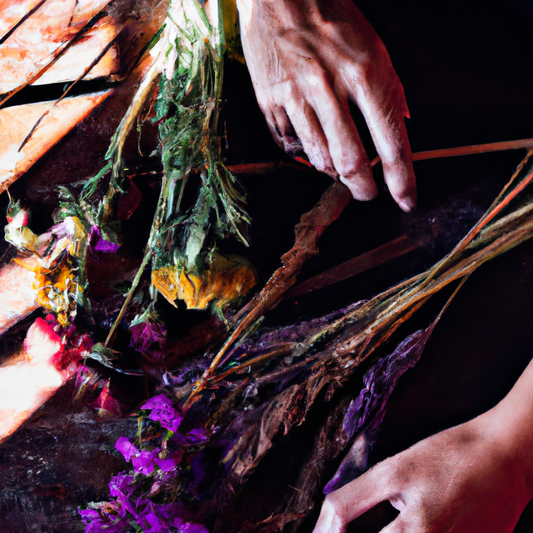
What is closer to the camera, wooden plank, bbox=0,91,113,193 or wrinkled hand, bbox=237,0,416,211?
wrinkled hand, bbox=237,0,416,211

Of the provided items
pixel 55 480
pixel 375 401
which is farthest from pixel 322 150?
pixel 55 480

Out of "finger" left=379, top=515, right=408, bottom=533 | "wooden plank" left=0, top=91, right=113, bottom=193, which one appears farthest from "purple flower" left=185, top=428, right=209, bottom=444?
"wooden plank" left=0, top=91, right=113, bottom=193

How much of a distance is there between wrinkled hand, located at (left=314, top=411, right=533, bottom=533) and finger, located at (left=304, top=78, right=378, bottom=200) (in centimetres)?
51

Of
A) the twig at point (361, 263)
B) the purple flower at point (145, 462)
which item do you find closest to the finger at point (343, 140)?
the twig at point (361, 263)

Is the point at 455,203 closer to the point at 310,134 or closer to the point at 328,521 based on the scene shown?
the point at 310,134

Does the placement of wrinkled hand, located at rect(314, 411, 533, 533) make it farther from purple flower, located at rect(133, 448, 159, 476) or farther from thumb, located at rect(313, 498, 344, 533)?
purple flower, located at rect(133, 448, 159, 476)

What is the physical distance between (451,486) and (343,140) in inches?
26.4

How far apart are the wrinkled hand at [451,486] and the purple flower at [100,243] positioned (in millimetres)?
667

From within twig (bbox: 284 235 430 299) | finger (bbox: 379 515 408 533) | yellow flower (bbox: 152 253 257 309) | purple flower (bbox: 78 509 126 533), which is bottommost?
finger (bbox: 379 515 408 533)

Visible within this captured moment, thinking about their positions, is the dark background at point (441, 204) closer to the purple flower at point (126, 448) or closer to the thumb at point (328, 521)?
the thumb at point (328, 521)

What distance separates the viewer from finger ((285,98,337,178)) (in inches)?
28.5

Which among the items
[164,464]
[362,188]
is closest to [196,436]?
[164,464]

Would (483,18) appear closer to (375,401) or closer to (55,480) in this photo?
(375,401)

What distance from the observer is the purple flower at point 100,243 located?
79 cm
